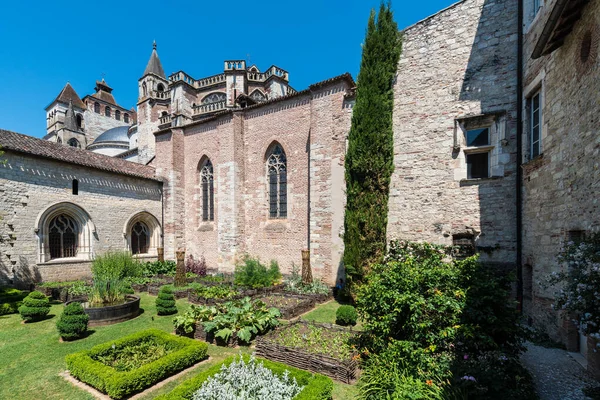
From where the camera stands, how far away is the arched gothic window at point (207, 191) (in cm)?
1644

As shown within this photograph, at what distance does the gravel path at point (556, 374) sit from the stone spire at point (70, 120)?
47.4 m

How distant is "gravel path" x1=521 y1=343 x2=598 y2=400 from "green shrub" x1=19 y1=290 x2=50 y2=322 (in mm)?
12273

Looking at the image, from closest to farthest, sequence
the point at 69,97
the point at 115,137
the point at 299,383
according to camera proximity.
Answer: the point at 299,383 → the point at 115,137 → the point at 69,97

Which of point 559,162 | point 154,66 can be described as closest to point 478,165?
point 559,162

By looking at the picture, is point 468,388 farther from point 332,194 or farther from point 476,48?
point 476,48

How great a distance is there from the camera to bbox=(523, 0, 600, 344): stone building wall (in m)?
4.86

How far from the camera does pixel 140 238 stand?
16.5 m

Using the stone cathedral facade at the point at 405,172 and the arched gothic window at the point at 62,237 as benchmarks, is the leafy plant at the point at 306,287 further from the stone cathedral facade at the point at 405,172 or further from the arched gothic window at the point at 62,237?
the arched gothic window at the point at 62,237

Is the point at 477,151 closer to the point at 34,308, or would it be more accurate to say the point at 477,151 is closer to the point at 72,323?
the point at 72,323

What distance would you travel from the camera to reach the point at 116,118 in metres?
41.4

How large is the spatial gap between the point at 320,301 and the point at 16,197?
13687 mm

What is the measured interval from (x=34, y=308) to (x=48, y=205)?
654cm

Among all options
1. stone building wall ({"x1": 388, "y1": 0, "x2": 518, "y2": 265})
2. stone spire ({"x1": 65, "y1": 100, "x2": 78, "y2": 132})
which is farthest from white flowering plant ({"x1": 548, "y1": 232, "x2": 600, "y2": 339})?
stone spire ({"x1": 65, "y1": 100, "x2": 78, "y2": 132})

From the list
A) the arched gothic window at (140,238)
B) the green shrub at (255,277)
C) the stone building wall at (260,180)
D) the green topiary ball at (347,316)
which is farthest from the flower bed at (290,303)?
the arched gothic window at (140,238)
